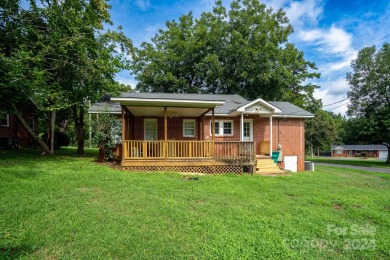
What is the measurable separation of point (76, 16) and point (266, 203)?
1283 centimetres

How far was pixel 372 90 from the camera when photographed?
27.1 meters

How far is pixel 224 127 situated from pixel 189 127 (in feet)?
7.42

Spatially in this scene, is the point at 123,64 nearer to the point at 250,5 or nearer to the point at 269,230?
the point at 269,230

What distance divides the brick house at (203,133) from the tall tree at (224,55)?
727cm

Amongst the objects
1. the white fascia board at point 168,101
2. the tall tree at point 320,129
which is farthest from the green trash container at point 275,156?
the tall tree at point 320,129

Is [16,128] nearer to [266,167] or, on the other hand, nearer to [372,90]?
[266,167]

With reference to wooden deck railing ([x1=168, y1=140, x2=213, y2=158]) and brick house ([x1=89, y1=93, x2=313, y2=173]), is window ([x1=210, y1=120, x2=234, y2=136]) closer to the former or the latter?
brick house ([x1=89, y1=93, x2=313, y2=173])

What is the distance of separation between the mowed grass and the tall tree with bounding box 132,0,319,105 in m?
17.6

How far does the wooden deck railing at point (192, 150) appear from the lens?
34.1 feet

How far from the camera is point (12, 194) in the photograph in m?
5.63

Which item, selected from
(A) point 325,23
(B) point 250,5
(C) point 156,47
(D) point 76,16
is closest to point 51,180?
(D) point 76,16

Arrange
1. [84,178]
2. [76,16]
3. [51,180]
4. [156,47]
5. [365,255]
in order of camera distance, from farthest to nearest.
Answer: [156,47] < [76,16] < [84,178] < [51,180] < [365,255]

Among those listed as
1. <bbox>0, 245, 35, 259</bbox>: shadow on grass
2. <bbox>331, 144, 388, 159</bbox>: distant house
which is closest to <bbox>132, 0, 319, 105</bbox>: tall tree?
<bbox>0, 245, 35, 259</bbox>: shadow on grass

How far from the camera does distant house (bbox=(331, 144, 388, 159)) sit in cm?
5972
